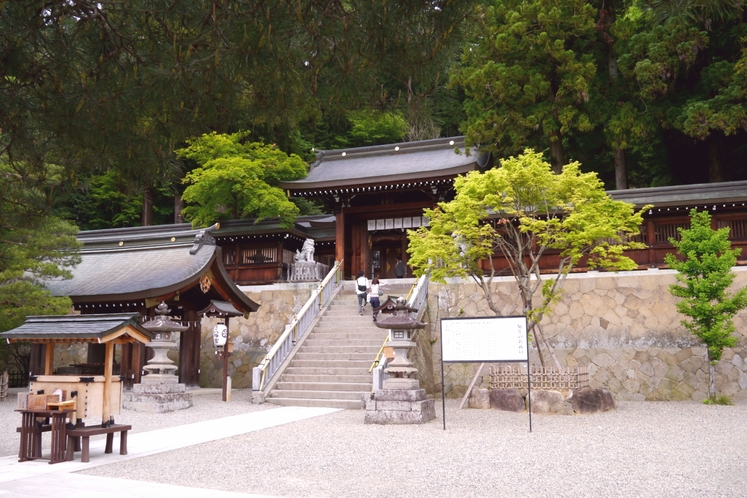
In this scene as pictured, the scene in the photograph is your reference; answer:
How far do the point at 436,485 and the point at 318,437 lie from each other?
3.84 m

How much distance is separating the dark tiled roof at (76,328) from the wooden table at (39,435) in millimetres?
1037

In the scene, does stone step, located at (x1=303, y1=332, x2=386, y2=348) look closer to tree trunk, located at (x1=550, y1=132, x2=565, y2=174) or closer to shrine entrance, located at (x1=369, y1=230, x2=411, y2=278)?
shrine entrance, located at (x1=369, y1=230, x2=411, y2=278)

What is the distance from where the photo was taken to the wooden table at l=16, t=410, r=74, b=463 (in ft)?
25.5

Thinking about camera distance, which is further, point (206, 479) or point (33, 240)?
point (33, 240)

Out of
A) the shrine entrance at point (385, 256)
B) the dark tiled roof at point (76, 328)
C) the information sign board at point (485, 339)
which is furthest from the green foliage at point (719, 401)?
the dark tiled roof at point (76, 328)

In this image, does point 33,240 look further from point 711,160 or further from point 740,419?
point 711,160

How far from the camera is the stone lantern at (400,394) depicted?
11781 millimetres

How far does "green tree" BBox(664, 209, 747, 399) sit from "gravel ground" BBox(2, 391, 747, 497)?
132 inches

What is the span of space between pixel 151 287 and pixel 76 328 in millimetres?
8145

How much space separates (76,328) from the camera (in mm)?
8547

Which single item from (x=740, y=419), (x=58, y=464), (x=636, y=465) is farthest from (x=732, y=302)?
(x=58, y=464)

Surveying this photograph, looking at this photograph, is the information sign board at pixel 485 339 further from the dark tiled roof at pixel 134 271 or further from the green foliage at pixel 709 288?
the dark tiled roof at pixel 134 271

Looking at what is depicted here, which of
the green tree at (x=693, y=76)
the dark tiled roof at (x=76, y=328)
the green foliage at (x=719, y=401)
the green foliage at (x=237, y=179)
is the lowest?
the green foliage at (x=719, y=401)

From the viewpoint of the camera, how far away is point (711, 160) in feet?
79.1
